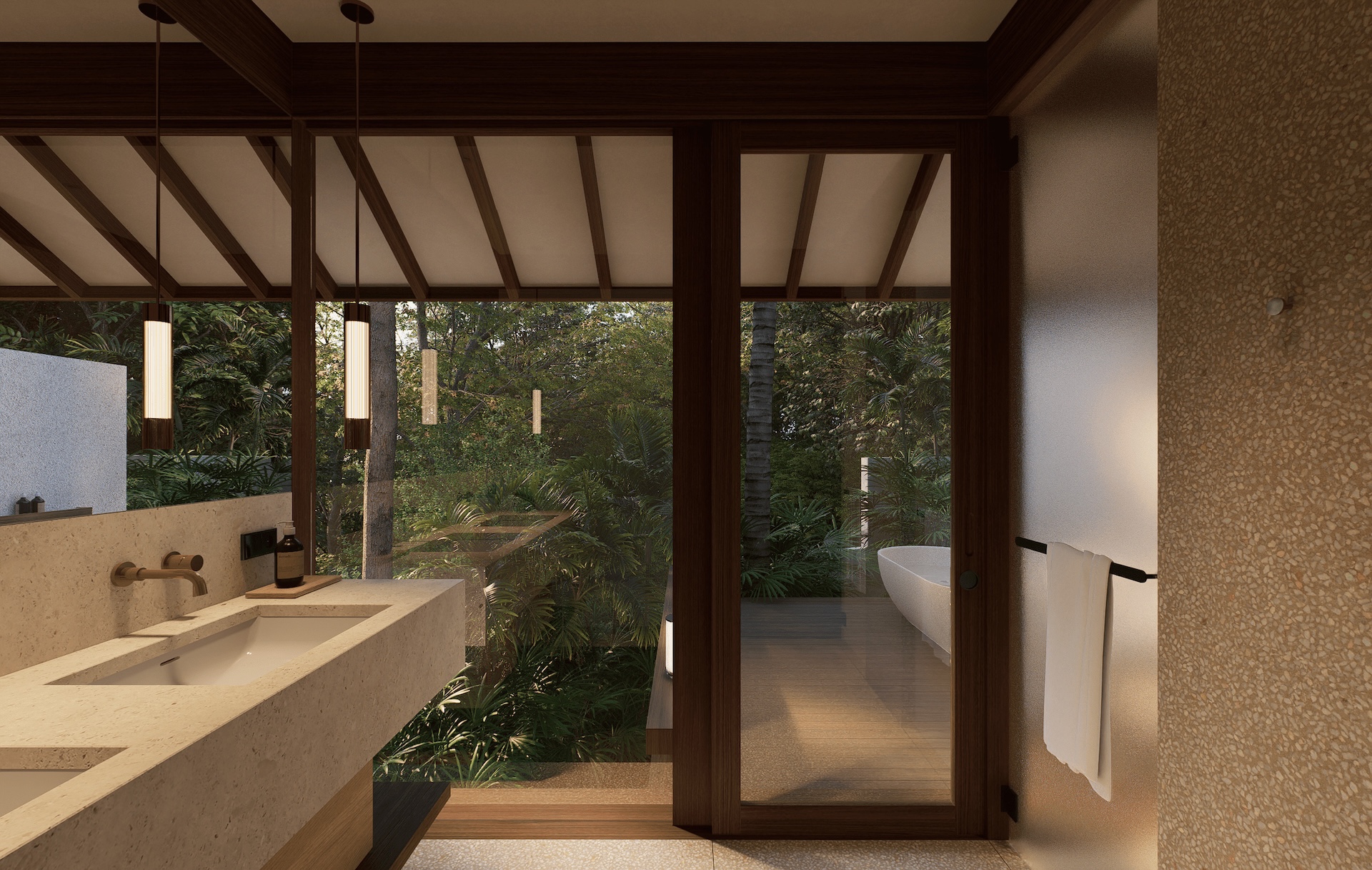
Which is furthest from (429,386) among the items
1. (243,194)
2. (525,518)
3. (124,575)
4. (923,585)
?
(923,585)

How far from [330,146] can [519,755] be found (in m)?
2.33

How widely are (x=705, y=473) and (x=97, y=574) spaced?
1.75 metres

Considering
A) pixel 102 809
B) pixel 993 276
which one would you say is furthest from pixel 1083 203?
pixel 102 809

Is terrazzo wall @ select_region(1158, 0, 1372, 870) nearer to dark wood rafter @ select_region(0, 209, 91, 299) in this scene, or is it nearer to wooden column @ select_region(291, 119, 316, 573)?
dark wood rafter @ select_region(0, 209, 91, 299)

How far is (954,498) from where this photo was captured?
2.58m

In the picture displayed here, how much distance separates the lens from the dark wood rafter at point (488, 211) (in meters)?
2.59

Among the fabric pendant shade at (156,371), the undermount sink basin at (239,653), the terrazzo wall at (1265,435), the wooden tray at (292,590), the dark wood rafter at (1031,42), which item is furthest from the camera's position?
the wooden tray at (292,590)

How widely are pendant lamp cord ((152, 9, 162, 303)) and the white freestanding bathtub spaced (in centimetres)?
233

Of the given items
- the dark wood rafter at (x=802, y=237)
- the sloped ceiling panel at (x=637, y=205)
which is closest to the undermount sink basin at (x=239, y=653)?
the sloped ceiling panel at (x=637, y=205)

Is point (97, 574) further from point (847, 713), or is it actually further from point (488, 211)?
point (847, 713)

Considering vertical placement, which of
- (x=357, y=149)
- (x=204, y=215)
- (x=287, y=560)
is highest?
(x=357, y=149)

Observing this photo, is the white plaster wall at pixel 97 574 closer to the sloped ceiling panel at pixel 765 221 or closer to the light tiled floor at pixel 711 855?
the light tiled floor at pixel 711 855

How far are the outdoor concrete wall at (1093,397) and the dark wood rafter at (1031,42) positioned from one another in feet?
0.15

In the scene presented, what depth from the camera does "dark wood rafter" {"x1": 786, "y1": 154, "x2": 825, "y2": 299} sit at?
2.57 meters
